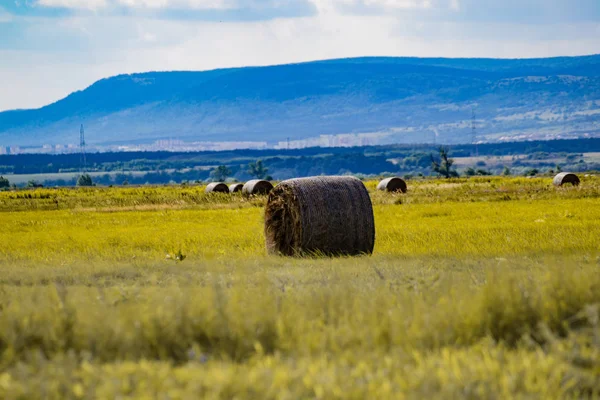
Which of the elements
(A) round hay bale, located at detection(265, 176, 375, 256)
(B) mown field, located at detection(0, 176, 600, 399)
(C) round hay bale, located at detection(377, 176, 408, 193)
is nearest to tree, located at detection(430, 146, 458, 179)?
(C) round hay bale, located at detection(377, 176, 408, 193)

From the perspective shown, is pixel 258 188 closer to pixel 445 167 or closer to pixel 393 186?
pixel 393 186

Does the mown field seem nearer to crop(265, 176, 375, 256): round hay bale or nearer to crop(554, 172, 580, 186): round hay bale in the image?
crop(265, 176, 375, 256): round hay bale

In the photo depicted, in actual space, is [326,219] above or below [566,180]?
above

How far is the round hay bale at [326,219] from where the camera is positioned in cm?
2111

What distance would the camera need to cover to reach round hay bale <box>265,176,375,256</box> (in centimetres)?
2111

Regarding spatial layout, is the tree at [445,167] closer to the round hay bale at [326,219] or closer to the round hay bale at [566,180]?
the round hay bale at [566,180]

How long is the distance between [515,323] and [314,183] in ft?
39.8

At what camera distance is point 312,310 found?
10211 millimetres

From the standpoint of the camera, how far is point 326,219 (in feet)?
69.4

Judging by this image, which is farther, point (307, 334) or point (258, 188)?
point (258, 188)

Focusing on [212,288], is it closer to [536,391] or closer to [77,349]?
[77,349]

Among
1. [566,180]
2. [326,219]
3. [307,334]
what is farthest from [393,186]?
[307,334]

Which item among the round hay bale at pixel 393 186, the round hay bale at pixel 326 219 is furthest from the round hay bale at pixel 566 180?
the round hay bale at pixel 326 219

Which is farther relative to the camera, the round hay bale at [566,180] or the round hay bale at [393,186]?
the round hay bale at [393,186]
